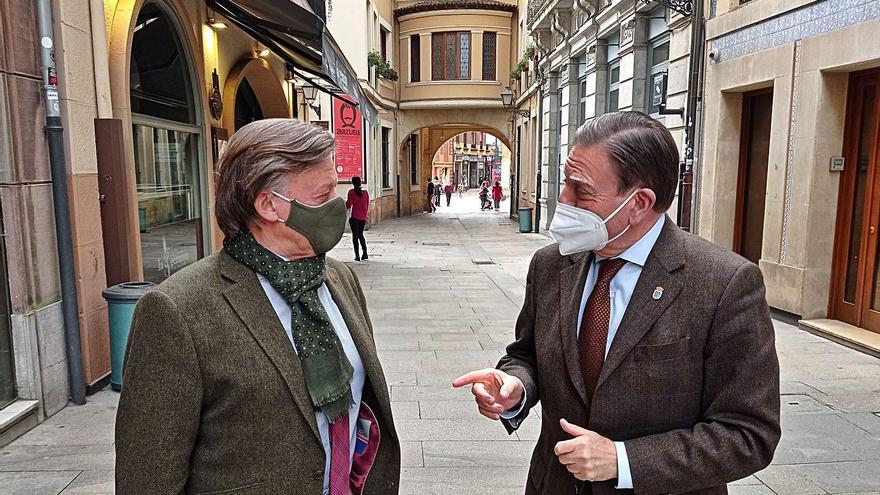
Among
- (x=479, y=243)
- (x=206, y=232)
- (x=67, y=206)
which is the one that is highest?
(x=67, y=206)

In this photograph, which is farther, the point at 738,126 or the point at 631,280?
the point at 738,126

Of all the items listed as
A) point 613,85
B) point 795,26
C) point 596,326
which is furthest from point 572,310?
point 613,85

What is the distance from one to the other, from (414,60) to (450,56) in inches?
60.5

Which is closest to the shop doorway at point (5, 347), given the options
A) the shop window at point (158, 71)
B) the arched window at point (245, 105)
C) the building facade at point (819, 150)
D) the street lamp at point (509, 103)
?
the shop window at point (158, 71)

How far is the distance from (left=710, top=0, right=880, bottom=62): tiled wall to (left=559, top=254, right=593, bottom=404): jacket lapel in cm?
578

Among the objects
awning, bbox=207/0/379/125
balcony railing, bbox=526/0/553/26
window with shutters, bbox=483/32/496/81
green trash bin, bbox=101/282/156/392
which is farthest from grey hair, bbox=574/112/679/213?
window with shutters, bbox=483/32/496/81

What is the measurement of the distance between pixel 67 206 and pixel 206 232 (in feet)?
12.2

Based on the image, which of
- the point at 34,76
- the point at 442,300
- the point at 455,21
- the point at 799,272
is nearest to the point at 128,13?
the point at 34,76

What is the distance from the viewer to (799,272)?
664 centimetres

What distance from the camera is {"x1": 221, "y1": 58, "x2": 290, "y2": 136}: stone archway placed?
8.84 m

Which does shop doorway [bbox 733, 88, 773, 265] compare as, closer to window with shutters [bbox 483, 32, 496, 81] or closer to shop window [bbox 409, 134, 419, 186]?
window with shutters [bbox 483, 32, 496, 81]

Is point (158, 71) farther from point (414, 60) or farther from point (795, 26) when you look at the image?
point (414, 60)

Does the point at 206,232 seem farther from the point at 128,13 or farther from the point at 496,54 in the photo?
the point at 496,54

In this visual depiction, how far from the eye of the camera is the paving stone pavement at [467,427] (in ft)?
11.5
